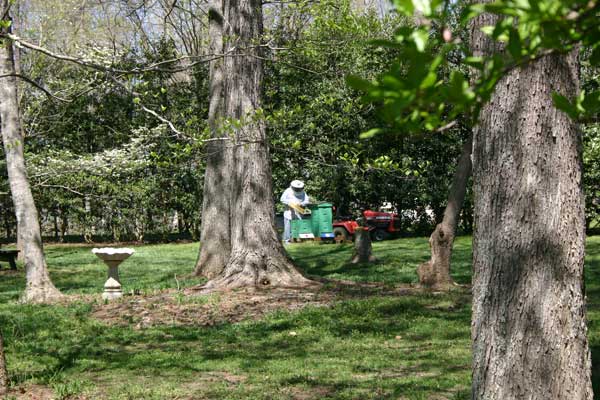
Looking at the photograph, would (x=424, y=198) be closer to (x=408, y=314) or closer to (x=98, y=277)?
(x=98, y=277)

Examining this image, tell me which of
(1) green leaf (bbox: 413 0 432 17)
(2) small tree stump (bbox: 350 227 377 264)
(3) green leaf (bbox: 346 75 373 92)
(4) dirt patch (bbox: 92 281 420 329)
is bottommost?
(4) dirt patch (bbox: 92 281 420 329)

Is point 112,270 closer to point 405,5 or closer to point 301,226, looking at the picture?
point 301,226

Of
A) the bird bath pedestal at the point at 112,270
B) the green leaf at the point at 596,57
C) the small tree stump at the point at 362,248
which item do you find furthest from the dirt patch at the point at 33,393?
the small tree stump at the point at 362,248

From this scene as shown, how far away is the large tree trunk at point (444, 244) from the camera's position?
10906 millimetres

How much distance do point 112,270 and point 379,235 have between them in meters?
11.5

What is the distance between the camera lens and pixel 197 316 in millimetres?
9148

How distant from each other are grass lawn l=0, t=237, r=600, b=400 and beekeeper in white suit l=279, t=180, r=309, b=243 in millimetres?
8065

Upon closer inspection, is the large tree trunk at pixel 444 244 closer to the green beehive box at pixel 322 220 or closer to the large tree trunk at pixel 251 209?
the large tree trunk at pixel 251 209

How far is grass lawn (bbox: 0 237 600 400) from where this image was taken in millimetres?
5785

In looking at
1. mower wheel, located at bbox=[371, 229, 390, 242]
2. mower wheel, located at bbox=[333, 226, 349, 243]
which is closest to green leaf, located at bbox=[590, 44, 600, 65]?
mower wheel, located at bbox=[333, 226, 349, 243]

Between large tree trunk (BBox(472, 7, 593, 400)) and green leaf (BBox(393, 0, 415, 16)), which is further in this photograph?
large tree trunk (BBox(472, 7, 593, 400))

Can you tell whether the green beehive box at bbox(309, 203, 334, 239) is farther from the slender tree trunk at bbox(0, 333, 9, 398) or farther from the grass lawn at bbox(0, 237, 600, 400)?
the slender tree trunk at bbox(0, 333, 9, 398)

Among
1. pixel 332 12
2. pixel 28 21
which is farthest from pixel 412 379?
pixel 28 21

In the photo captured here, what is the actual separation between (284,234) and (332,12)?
35.7 feet
